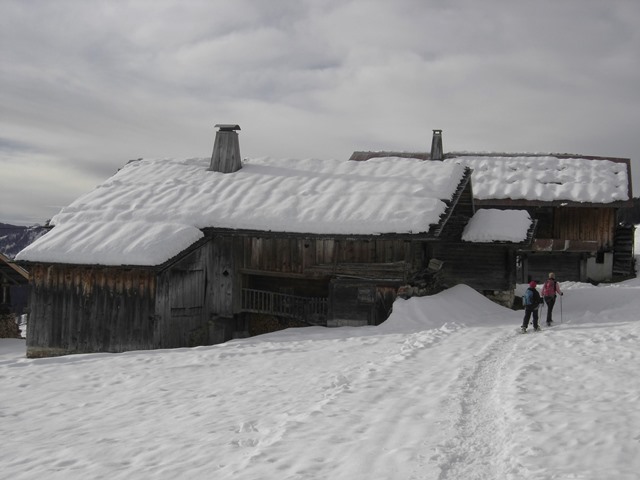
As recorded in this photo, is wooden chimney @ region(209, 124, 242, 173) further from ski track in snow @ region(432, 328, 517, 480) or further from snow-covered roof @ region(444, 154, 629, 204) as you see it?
ski track in snow @ region(432, 328, 517, 480)

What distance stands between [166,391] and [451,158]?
104 ft

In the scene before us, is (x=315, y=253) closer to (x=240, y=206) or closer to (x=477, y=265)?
(x=240, y=206)

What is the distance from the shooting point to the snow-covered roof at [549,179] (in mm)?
33906

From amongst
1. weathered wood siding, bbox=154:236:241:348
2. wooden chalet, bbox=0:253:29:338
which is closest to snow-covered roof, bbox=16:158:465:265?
weathered wood siding, bbox=154:236:241:348

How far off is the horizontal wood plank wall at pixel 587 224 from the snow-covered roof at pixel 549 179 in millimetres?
1052

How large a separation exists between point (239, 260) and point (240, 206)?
1.96 metres

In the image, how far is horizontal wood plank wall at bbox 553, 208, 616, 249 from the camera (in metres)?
34.0

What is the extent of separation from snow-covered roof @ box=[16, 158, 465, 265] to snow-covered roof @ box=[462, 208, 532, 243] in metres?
1.79

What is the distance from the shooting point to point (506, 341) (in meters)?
15.4

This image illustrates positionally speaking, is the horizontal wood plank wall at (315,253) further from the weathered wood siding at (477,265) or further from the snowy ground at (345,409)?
the snowy ground at (345,409)

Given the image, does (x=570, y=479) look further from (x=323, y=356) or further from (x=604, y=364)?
(x=323, y=356)

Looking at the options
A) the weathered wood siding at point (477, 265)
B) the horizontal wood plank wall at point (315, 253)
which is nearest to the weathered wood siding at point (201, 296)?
the horizontal wood plank wall at point (315, 253)

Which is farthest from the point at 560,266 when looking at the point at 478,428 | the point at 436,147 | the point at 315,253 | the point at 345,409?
the point at 478,428

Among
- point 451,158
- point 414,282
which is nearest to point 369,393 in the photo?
point 414,282
